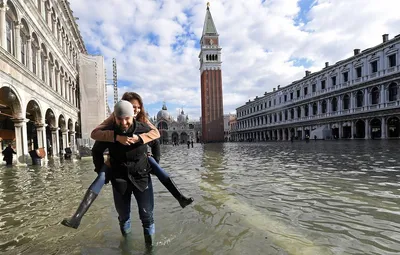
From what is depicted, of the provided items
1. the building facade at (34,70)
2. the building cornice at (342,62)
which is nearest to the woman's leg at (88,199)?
the building facade at (34,70)

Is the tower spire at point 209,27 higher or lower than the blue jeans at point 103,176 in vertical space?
higher

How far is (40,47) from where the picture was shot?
15648 mm

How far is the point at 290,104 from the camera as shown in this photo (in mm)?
51406

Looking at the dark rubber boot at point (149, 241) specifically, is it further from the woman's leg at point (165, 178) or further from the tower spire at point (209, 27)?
the tower spire at point (209, 27)

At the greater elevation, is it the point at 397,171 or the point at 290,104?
the point at 290,104

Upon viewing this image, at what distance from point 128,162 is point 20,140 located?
513 inches

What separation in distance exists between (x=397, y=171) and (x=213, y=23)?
7180 cm

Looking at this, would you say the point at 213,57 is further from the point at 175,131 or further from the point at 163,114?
the point at 163,114

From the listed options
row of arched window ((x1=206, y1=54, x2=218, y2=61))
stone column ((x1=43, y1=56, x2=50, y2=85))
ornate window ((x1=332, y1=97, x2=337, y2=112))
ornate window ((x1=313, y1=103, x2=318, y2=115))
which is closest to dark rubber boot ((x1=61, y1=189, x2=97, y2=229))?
stone column ((x1=43, y1=56, x2=50, y2=85))

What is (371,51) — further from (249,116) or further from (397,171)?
(249,116)

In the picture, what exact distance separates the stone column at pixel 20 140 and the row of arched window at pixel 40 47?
10.4 ft

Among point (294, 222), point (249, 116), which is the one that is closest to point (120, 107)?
point (294, 222)

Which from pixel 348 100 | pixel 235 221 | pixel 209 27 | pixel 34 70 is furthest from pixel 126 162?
pixel 209 27

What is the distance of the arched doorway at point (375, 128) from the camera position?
1293 inches
